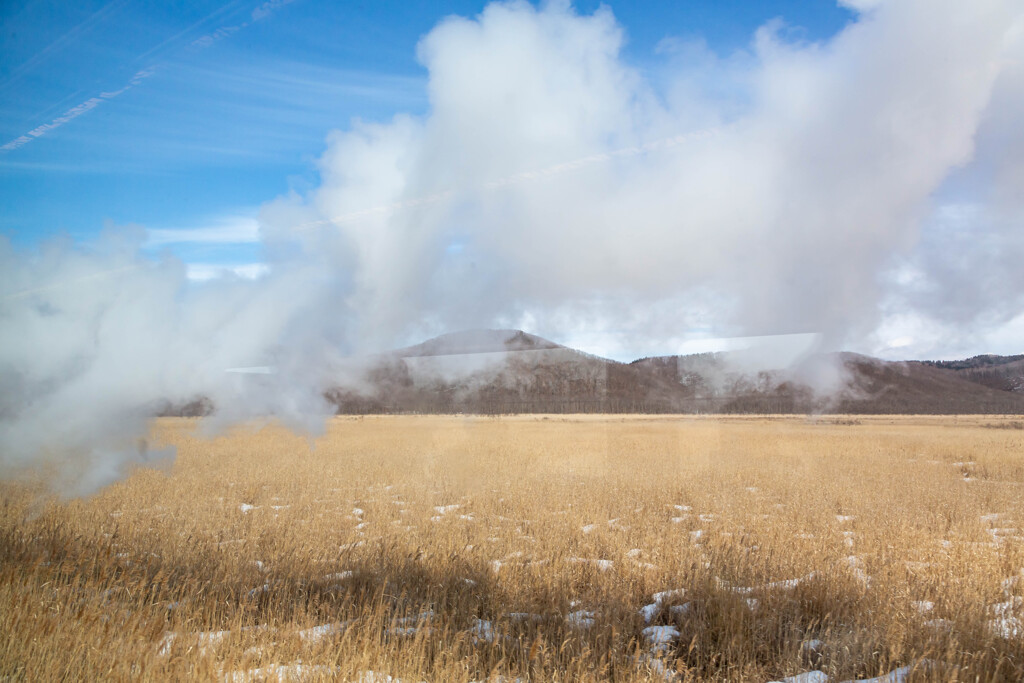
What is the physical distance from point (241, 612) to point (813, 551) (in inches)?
325

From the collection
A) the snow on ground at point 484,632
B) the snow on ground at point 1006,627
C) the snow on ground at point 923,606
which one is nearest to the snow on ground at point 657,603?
the snow on ground at point 484,632

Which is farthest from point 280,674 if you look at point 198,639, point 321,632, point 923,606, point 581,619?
point 923,606

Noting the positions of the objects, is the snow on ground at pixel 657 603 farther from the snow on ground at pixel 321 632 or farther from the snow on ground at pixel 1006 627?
the snow on ground at pixel 321 632

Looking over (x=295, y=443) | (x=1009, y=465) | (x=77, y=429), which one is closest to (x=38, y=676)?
(x=77, y=429)

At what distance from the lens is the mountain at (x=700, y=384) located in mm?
50844

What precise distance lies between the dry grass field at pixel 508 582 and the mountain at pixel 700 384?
19.1m

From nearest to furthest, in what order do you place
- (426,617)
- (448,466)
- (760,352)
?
(426,617), (448,466), (760,352)

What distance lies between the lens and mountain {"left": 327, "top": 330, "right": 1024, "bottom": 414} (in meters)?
50.8

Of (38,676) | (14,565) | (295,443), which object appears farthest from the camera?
(295,443)

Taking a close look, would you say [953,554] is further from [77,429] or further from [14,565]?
[77,429]

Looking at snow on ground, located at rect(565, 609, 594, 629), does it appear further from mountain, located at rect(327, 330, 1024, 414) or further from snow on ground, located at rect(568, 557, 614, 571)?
mountain, located at rect(327, 330, 1024, 414)

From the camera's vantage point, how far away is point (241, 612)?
516 cm

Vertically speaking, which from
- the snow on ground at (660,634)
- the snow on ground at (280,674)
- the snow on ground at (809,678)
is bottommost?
the snow on ground at (660,634)

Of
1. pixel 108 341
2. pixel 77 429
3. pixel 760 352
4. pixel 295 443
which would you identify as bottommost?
pixel 295 443
